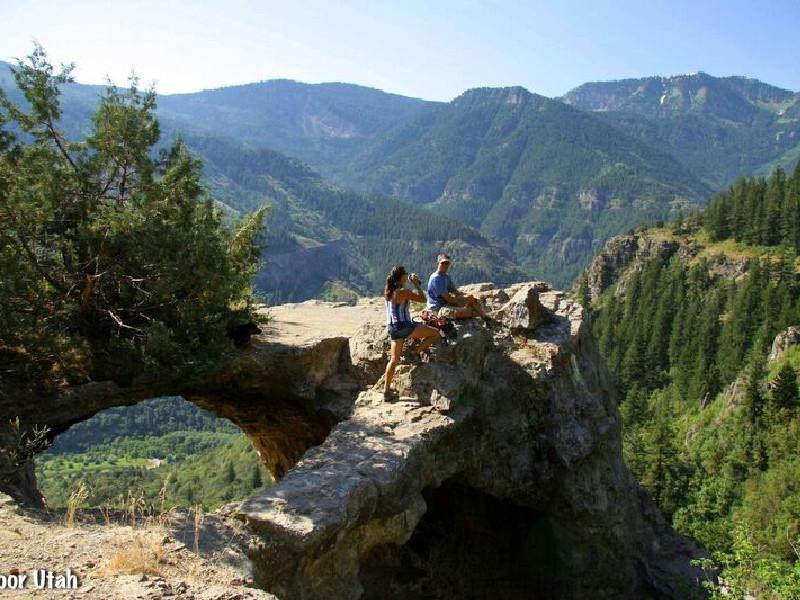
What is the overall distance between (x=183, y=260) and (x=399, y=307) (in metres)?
5.17

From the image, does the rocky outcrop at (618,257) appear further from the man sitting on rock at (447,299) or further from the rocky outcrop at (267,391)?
the rocky outcrop at (267,391)

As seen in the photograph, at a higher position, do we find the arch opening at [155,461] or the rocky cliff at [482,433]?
the rocky cliff at [482,433]

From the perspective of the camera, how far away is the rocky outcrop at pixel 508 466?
1463 cm

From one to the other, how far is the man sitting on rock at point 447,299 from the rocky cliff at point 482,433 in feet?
1.67

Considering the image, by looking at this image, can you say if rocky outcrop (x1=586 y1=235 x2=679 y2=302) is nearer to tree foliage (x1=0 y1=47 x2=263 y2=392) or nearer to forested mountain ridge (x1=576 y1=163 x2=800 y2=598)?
forested mountain ridge (x1=576 y1=163 x2=800 y2=598)

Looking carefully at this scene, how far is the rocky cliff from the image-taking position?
15125mm

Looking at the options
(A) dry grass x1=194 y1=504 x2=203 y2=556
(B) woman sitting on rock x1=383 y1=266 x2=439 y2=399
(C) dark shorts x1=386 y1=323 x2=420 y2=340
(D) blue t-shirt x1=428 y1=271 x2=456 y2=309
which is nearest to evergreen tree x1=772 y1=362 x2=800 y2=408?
(D) blue t-shirt x1=428 y1=271 x2=456 y2=309

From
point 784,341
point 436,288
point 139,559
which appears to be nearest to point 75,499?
point 139,559

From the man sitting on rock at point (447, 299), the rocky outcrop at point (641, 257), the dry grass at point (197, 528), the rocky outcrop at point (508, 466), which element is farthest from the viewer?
the rocky outcrop at point (641, 257)

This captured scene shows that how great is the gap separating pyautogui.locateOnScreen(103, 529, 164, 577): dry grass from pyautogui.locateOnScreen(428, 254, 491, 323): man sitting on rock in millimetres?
9178

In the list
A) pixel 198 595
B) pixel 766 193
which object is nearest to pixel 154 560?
pixel 198 595

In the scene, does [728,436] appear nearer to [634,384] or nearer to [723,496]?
[723,496]

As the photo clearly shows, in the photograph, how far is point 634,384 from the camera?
104 m

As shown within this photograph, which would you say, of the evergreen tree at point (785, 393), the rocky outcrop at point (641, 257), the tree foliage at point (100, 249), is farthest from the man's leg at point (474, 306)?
the rocky outcrop at point (641, 257)
